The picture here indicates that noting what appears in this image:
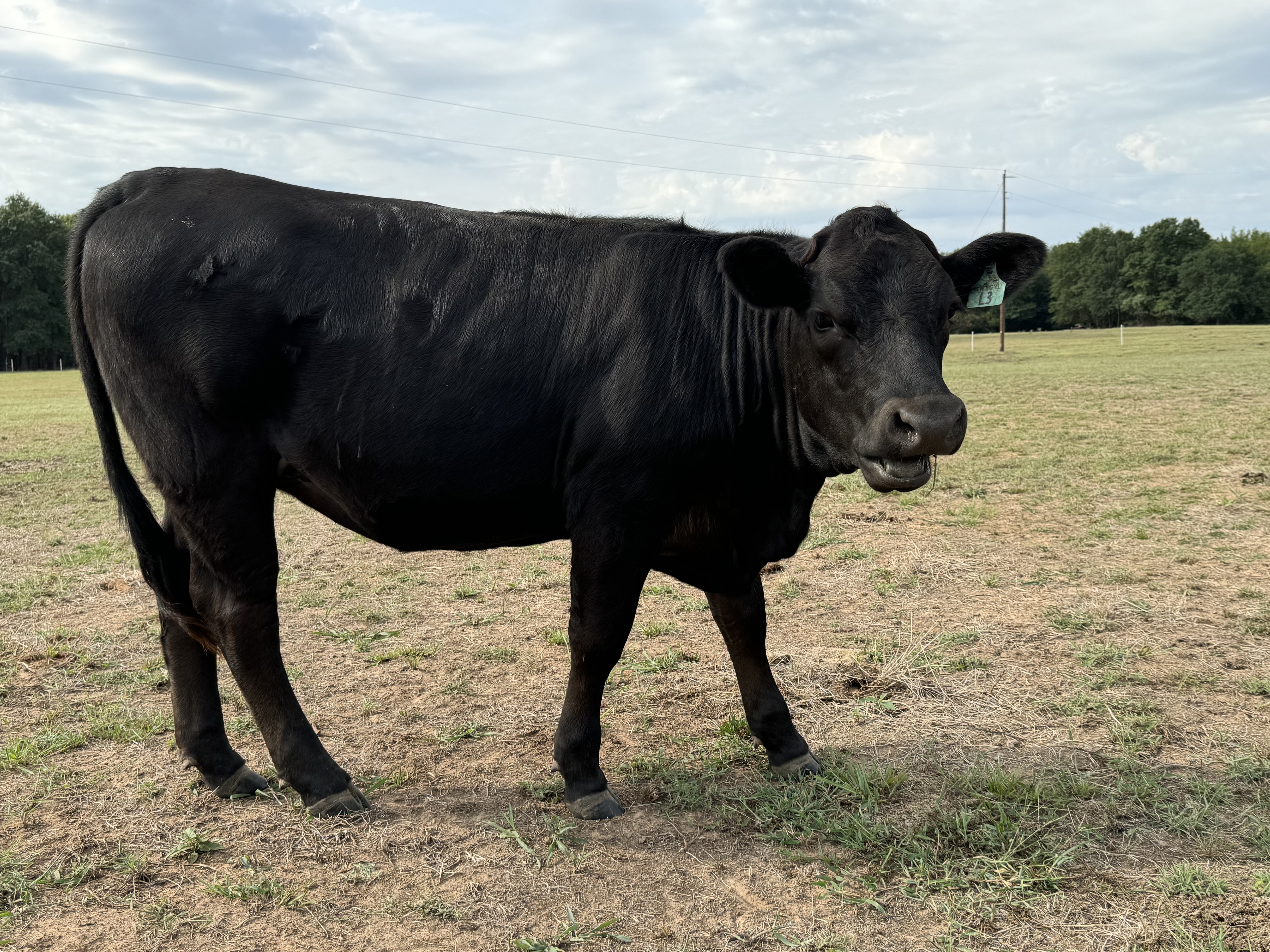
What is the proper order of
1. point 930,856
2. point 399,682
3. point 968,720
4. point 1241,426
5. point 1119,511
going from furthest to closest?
point 1241,426, point 1119,511, point 399,682, point 968,720, point 930,856

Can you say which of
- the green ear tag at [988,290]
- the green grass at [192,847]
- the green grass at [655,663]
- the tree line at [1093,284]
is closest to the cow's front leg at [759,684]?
the green grass at [655,663]

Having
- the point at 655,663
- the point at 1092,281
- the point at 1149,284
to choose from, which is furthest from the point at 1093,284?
the point at 655,663

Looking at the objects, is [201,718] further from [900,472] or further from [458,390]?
[900,472]

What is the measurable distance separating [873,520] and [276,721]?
6766mm

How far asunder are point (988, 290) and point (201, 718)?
3.93 metres

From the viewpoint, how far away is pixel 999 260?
4145 mm

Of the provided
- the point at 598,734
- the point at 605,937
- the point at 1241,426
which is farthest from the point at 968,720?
the point at 1241,426

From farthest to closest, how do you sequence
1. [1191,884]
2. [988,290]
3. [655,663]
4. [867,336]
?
[655,663] < [988,290] < [867,336] < [1191,884]

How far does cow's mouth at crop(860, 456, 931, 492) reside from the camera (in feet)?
11.1

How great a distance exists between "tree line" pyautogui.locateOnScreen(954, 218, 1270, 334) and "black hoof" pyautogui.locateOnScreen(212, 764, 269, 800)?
82.5 meters

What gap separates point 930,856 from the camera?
3492 mm

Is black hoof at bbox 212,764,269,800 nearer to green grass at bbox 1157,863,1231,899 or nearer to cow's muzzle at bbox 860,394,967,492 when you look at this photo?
cow's muzzle at bbox 860,394,967,492

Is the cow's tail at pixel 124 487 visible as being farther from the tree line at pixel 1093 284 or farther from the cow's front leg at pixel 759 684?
the tree line at pixel 1093 284

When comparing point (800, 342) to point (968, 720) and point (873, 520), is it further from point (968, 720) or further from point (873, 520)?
point (873, 520)
